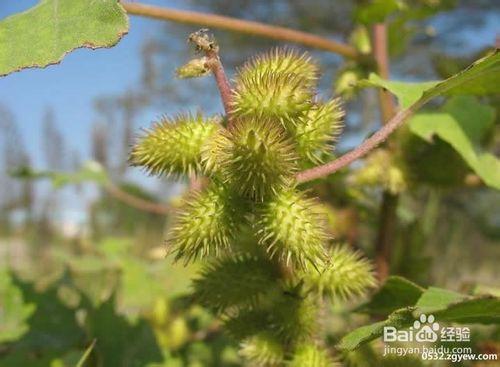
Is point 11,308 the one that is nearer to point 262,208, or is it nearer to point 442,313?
point 262,208

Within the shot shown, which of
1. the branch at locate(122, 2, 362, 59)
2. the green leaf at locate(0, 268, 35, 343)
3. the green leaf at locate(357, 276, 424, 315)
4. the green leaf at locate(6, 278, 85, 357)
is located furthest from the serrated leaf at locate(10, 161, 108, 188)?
the green leaf at locate(357, 276, 424, 315)

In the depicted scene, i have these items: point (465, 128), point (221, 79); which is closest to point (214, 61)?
point (221, 79)

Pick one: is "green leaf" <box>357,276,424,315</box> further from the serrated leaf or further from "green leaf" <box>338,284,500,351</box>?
the serrated leaf

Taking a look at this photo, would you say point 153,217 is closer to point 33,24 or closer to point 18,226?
point 18,226

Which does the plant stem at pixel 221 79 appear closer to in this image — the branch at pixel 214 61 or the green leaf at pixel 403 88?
the branch at pixel 214 61

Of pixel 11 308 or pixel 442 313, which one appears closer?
pixel 442 313

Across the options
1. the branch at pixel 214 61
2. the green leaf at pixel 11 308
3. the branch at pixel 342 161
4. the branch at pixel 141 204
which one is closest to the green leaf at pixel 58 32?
the branch at pixel 214 61
